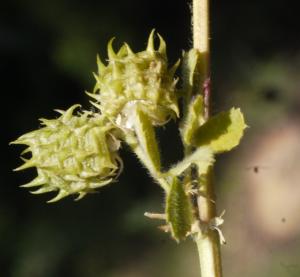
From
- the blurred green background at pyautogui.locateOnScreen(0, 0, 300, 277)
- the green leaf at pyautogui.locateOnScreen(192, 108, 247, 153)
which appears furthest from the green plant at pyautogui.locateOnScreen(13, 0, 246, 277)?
the blurred green background at pyautogui.locateOnScreen(0, 0, 300, 277)

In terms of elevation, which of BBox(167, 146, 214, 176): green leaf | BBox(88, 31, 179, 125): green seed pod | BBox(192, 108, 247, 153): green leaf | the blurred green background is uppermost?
the blurred green background

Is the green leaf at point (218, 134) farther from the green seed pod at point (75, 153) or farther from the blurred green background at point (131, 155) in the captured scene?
the blurred green background at point (131, 155)

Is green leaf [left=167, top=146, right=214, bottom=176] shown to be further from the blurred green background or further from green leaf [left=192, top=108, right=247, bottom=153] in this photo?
the blurred green background

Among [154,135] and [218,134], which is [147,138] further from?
[218,134]

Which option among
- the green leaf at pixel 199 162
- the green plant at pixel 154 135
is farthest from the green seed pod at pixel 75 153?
the green leaf at pixel 199 162

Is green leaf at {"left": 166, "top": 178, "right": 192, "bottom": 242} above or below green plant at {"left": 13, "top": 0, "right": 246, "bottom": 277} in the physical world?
below

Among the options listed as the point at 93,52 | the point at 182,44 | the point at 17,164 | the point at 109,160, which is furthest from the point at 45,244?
the point at 109,160
